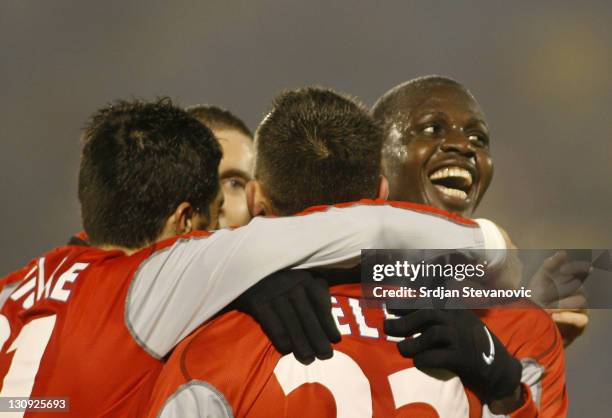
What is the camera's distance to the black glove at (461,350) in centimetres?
105

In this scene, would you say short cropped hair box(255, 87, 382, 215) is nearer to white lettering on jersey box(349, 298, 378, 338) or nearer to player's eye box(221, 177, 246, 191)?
white lettering on jersey box(349, 298, 378, 338)

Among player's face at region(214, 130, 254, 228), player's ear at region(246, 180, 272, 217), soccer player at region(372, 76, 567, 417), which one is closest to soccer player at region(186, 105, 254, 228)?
player's face at region(214, 130, 254, 228)

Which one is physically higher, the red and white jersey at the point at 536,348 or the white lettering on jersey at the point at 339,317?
the white lettering on jersey at the point at 339,317

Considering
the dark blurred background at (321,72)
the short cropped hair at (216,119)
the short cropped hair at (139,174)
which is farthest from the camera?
the dark blurred background at (321,72)

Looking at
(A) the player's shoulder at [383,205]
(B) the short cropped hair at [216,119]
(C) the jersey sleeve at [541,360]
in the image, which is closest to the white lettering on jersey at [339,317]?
(A) the player's shoulder at [383,205]

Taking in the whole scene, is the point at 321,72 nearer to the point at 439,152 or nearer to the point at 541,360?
the point at 439,152

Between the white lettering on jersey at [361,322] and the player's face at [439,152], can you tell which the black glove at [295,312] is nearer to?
the white lettering on jersey at [361,322]

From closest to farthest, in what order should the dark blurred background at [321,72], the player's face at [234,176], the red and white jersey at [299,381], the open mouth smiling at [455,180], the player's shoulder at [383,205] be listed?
the red and white jersey at [299,381] → the player's shoulder at [383,205] → the open mouth smiling at [455,180] → the player's face at [234,176] → the dark blurred background at [321,72]

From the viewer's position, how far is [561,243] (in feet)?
9.55

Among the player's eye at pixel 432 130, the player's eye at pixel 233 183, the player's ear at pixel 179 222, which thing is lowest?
the player's eye at pixel 233 183

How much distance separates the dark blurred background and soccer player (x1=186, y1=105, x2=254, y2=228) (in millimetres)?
1146

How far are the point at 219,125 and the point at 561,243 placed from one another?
1.50 meters

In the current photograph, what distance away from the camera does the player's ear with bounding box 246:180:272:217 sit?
120 cm

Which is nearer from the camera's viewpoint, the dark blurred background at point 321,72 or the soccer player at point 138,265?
the soccer player at point 138,265
